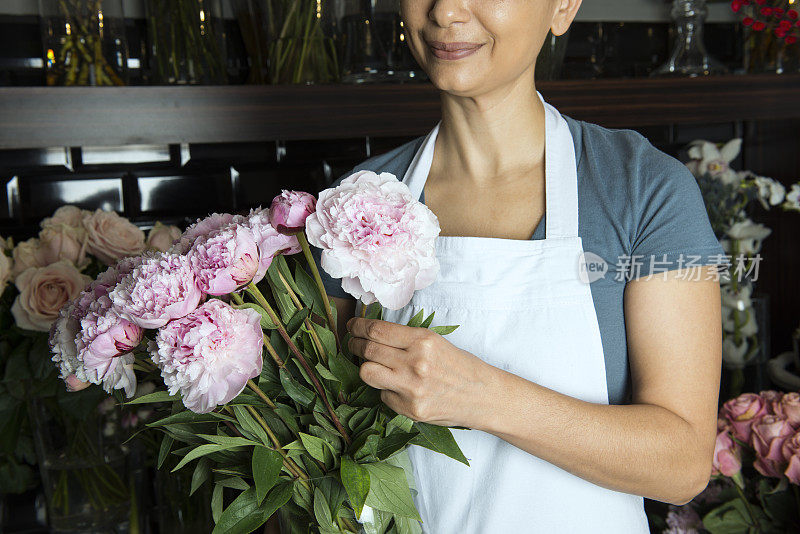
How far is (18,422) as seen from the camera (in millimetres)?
1277

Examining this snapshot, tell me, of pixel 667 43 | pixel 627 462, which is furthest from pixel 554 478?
pixel 667 43

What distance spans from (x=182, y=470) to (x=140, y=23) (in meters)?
0.87

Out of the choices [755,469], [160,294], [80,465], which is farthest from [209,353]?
[755,469]

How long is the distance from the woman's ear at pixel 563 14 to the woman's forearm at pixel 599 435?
1.47 feet

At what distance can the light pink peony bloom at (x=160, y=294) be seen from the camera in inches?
24.3

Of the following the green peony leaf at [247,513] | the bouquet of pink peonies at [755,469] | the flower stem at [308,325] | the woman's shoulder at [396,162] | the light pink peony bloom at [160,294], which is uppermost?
the woman's shoulder at [396,162]

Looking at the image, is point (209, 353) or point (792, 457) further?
point (792, 457)

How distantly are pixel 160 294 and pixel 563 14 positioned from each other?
62 cm

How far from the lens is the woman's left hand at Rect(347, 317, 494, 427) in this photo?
0.72 m

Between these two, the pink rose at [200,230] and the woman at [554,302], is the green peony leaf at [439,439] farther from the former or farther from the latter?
the pink rose at [200,230]

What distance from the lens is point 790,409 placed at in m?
1.23

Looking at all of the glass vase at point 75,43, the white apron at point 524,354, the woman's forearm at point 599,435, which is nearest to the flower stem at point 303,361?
the woman's forearm at point 599,435

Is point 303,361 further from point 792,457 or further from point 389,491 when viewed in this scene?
point 792,457

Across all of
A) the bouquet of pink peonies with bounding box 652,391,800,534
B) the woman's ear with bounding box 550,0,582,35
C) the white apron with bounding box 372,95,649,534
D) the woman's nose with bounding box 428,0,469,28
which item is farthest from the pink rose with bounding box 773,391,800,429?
the woman's nose with bounding box 428,0,469,28
